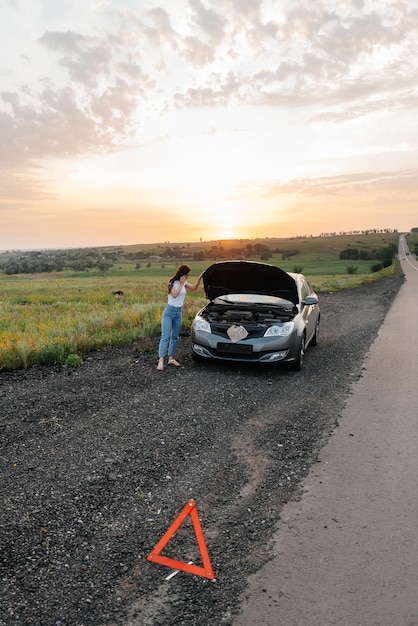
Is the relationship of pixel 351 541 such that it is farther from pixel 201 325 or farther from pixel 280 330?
pixel 201 325

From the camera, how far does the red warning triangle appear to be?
3033 mm

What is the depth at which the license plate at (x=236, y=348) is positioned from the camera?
7.87 meters

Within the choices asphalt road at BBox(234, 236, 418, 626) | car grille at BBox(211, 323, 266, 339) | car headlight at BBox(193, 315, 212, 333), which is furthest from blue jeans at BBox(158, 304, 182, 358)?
Result: asphalt road at BBox(234, 236, 418, 626)

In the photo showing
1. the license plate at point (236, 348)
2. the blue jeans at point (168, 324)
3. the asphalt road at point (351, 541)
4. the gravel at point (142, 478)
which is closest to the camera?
the asphalt road at point (351, 541)

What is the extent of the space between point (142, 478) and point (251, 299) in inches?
208

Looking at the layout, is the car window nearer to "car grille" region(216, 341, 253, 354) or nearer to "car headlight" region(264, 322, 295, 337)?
"car headlight" region(264, 322, 295, 337)

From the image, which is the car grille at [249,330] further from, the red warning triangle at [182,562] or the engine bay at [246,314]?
the red warning triangle at [182,562]

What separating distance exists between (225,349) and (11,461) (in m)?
4.14

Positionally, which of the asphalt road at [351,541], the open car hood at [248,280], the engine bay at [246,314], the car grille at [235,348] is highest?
the open car hood at [248,280]

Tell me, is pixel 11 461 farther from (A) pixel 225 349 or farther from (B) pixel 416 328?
(B) pixel 416 328

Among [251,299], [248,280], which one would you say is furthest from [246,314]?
[248,280]

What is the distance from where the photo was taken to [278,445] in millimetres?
5105

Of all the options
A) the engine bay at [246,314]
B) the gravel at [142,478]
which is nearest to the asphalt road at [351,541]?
the gravel at [142,478]

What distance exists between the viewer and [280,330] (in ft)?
26.2
